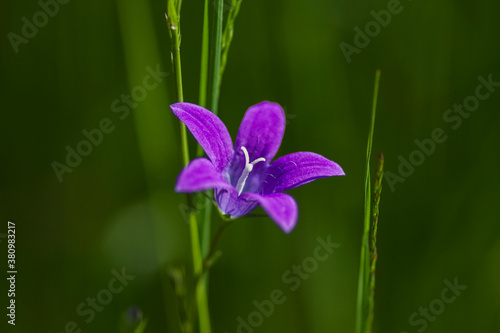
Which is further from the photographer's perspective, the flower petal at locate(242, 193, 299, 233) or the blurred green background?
the blurred green background

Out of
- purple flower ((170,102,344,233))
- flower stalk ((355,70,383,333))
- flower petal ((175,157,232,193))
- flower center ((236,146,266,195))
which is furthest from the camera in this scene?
flower center ((236,146,266,195))

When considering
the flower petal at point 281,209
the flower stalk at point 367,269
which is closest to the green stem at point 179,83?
the flower petal at point 281,209

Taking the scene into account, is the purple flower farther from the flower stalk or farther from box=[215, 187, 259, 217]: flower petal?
the flower stalk

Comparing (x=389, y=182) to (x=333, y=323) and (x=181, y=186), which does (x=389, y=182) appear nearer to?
(x=333, y=323)

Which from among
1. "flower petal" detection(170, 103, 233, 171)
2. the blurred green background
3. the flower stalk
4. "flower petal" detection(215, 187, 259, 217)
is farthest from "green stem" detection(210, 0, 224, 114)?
the blurred green background

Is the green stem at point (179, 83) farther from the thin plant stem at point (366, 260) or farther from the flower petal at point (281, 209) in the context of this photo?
the thin plant stem at point (366, 260)

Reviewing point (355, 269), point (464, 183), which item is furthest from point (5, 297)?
point (464, 183)
